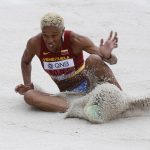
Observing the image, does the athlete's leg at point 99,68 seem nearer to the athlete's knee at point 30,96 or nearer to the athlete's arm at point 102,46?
the athlete's arm at point 102,46

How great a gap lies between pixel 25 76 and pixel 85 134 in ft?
3.63

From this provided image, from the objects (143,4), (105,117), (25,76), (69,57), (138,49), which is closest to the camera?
(105,117)

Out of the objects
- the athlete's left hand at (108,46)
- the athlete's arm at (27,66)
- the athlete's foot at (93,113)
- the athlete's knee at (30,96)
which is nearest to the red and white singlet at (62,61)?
the athlete's arm at (27,66)

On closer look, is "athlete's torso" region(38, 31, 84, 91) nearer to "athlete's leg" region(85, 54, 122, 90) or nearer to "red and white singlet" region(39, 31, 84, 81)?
"red and white singlet" region(39, 31, 84, 81)

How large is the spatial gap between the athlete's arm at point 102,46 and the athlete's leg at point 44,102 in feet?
1.41

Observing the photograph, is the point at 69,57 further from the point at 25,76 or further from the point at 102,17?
the point at 102,17

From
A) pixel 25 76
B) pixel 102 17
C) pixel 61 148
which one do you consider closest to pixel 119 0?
pixel 102 17

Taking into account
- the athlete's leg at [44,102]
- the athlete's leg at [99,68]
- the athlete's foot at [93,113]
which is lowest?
the athlete's leg at [44,102]

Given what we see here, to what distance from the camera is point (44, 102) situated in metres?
4.13

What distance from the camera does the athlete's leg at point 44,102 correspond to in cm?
411

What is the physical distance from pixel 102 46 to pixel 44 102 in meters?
0.64

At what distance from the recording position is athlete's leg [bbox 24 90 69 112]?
4109mm

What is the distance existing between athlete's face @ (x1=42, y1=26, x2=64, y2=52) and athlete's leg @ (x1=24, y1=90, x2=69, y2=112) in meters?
0.38

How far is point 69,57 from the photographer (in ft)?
13.6
